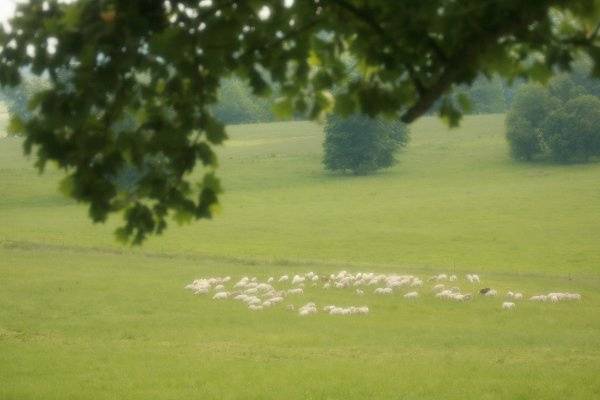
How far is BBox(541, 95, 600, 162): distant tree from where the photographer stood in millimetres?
77125

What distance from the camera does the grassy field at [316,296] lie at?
15.2 meters

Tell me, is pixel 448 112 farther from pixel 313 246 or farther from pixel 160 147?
pixel 313 246

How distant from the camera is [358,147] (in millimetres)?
79500

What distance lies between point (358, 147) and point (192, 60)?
74.1 m

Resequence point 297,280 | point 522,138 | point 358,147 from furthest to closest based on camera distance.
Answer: point 358,147 → point 522,138 → point 297,280

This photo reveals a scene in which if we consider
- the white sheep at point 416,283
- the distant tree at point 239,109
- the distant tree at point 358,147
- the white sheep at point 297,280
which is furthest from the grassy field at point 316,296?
the distant tree at point 239,109

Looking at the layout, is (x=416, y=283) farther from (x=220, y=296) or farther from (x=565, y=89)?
(x=565, y=89)

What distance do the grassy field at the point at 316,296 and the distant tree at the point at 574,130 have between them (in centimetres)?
225

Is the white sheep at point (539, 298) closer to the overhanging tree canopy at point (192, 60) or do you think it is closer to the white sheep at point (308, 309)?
the white sheep at point (308, 309)

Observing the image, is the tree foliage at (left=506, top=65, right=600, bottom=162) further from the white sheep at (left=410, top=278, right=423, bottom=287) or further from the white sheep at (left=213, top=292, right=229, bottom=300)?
the white sheep at (left=213, top=292, right=229, bottom=300)

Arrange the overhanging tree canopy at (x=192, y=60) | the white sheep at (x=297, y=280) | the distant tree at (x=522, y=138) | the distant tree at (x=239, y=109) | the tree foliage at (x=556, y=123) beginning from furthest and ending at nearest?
the distant tree at (x=239, y=109)
the distant tree at (x=522, y=138)
the tree foliage at (x=556, y=123)
the white sheep at (x=297, y=280)
the overhanging tree canopy at (x=192, y=60)

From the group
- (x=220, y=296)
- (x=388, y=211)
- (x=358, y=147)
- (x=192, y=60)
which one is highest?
(x=192, y=60)

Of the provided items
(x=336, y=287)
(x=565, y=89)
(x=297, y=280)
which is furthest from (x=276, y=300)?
(x=565, y=89)

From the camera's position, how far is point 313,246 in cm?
4531
